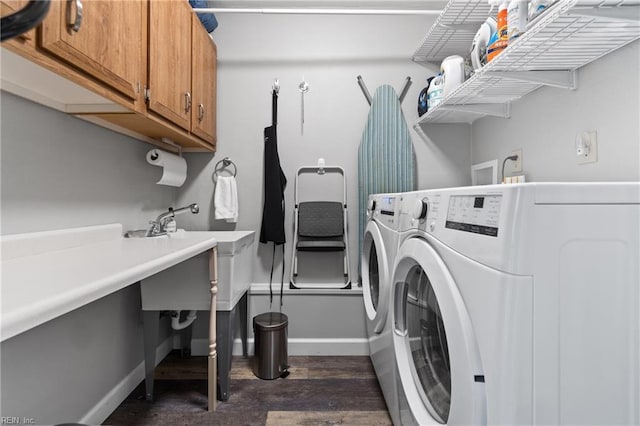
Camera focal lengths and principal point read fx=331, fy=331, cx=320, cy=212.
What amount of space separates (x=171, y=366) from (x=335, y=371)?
100 centimetres

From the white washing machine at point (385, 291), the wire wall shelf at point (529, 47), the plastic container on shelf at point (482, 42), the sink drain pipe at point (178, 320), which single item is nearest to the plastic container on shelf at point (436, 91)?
the wire wall shelf at point (529, 47)

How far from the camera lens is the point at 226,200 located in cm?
218

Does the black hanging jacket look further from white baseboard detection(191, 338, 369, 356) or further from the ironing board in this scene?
white baseboard detection(191, 338, 369, 356)

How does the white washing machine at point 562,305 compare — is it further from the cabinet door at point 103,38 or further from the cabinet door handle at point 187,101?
the cabinet door handle at point 187,101

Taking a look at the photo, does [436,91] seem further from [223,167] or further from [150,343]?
[150,343]

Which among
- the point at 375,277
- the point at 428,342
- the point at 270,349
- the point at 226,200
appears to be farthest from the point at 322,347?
the point at 428,342

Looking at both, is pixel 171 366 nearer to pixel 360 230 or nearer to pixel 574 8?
pixel 360 230

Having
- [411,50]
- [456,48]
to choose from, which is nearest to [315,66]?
[411,50]

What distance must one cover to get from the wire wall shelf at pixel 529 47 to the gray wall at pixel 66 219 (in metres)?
1.72

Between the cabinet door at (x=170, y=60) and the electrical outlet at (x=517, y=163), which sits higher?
the cabinet door at (x=170, y=60)

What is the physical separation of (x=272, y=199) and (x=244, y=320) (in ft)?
2.66

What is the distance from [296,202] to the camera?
7.41 feet

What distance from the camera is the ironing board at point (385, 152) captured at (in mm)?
2236

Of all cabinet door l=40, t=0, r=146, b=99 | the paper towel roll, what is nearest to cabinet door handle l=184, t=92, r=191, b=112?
the paper towel roll
